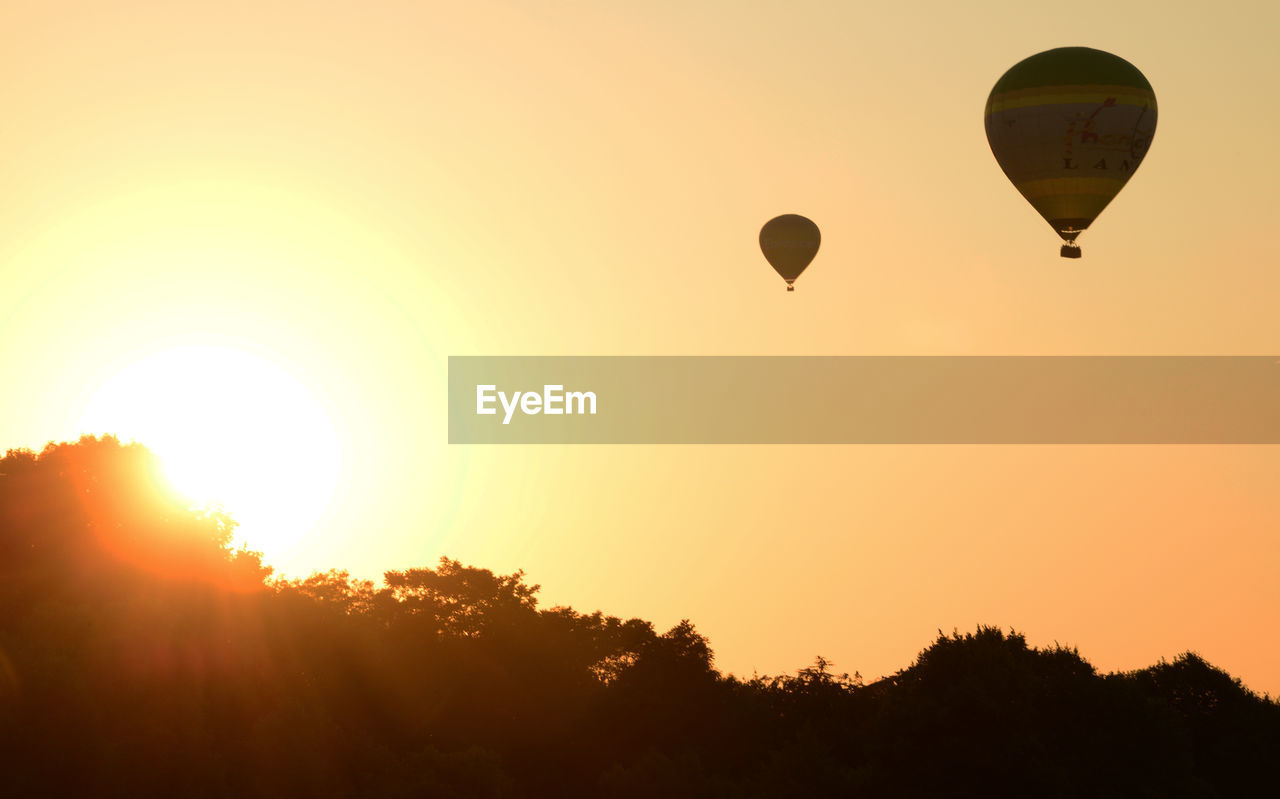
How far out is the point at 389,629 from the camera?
4085 inches

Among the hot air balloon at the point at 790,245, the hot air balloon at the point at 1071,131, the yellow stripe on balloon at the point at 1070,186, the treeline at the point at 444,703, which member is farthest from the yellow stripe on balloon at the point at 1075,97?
the hot air balloon at the point at 790,245

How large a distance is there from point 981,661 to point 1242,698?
19.2 meters

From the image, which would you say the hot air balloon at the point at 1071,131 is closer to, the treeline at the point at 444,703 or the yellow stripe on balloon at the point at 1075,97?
the yellow stripe on balloon at the point at 1075,97

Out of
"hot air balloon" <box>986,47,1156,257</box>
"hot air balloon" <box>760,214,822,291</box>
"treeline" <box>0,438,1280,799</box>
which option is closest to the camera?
"treeline" <box>0,438,1280,799</box>

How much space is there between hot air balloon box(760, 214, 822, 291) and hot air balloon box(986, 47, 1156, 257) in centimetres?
2815

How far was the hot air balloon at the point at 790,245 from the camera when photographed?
10581cm

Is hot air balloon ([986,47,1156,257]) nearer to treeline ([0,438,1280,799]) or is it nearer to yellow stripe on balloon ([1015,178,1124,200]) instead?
yellow stripe on balloon ([1015,178,1124,200])

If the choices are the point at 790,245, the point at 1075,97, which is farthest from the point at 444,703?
the point at 1075,97

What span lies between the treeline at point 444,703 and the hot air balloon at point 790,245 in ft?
65.8

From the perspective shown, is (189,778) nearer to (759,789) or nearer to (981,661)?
(759,789)

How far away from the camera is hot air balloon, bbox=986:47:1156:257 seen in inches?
3019

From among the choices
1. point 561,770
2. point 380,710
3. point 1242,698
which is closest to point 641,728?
point 561,770

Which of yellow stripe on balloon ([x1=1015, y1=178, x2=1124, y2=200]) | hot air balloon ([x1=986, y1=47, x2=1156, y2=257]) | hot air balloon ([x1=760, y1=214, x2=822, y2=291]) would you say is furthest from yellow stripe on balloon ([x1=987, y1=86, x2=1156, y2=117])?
hot air balloon ([x1=760, y1=214, x2=822, y2=291])

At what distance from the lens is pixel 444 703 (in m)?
92.3
